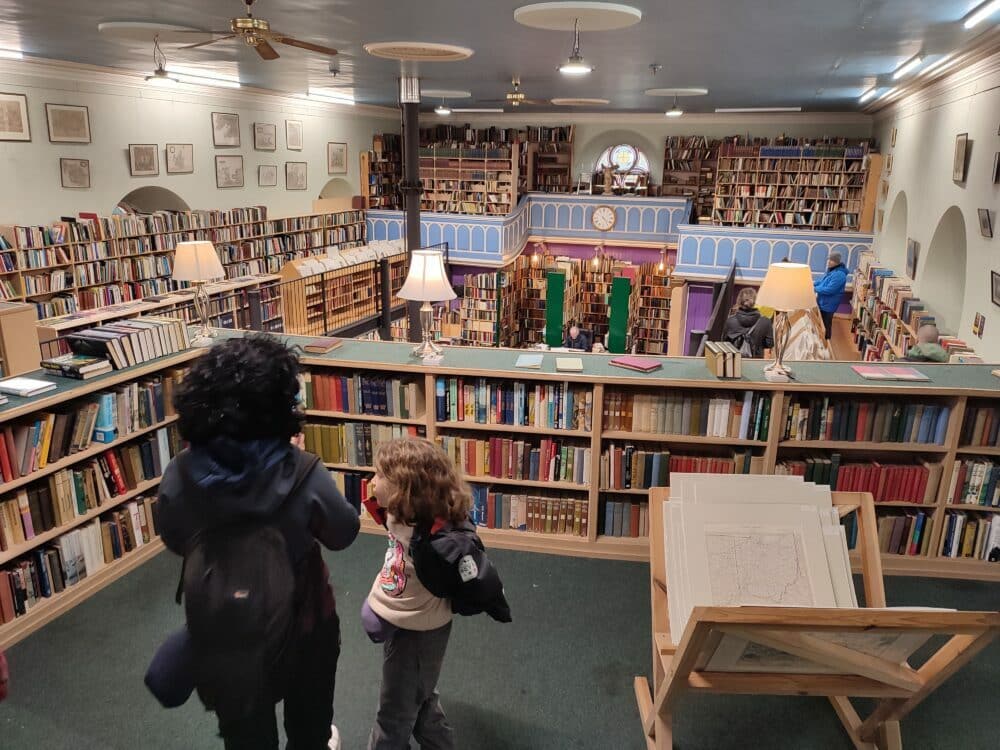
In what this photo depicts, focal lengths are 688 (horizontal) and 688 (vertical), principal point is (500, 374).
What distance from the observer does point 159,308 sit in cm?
881

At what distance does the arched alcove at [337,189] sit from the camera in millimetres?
14914

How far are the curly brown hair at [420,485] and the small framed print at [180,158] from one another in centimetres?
976

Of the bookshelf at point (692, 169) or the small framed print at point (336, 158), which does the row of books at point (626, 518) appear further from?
the bookshelf at point (692, 169)

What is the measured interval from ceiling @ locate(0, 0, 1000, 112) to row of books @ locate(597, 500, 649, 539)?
11.2 ft

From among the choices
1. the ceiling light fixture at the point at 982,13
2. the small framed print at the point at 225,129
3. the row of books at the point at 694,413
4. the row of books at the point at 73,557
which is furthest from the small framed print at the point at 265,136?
the ceiling light fixture at the point at 982,13

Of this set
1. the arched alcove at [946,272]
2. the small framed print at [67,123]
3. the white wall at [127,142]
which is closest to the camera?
the arched alcove at [946,272]

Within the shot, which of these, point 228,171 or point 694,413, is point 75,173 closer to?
point 228,171

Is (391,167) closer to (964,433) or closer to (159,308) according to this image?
(159,308)

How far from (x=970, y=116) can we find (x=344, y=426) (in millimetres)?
6217

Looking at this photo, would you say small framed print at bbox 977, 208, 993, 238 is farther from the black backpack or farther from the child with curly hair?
the black backpack

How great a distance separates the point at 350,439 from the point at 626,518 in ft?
6.24

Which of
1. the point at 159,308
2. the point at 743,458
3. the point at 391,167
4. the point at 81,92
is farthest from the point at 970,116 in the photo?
the point at 391,167

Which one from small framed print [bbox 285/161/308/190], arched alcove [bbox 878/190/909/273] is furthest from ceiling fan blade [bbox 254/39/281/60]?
small framed print [bbox 285/161/308/190]

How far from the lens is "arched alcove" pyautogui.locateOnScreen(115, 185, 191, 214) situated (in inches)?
415
